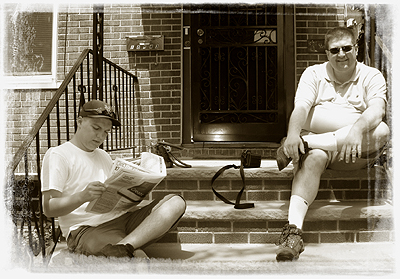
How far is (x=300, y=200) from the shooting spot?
2.28 m

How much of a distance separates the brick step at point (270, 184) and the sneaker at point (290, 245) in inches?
26.2

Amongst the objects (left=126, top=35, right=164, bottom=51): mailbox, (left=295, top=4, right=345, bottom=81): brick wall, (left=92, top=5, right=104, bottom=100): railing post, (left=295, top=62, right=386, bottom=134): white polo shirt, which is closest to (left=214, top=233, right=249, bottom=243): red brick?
(left=295, top=62, right=386, bottom=134): white polo shirt

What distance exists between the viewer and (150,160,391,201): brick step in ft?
9.14

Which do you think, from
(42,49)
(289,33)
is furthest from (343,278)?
(42,49)

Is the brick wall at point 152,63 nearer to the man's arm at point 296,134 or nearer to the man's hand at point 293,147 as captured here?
the man's arm at point 296,134

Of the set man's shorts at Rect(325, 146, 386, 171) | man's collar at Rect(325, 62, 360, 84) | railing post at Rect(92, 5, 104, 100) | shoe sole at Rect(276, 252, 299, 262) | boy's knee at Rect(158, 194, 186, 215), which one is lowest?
shoe sole at Rect(276, 252, 299, 262)

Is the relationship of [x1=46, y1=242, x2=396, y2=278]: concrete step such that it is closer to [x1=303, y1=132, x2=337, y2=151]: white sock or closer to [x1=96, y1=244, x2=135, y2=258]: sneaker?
[x1=96, y1=244, x2=135, y2=258]: sneaker

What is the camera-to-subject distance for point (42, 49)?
4.93m

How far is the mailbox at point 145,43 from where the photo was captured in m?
4.67

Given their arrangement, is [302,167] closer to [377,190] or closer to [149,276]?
[377,190]

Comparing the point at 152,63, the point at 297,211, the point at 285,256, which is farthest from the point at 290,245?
the point at 152,63

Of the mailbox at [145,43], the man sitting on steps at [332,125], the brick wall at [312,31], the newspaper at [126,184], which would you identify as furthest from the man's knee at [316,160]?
the mailbox at [145,43]

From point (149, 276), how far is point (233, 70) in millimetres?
3296

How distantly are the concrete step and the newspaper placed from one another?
0.29 m
